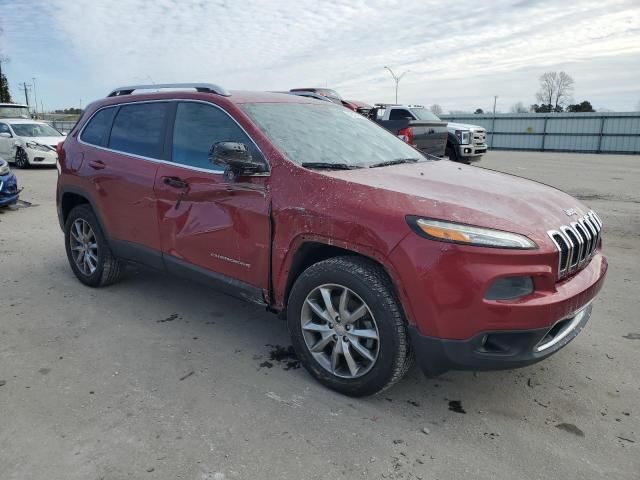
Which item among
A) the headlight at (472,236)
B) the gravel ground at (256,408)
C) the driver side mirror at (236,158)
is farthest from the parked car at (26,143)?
the headlight at (472,236)

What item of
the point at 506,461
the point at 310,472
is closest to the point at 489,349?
the point at 506,461

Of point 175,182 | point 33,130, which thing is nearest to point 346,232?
point 175,182

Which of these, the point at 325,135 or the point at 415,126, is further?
the point at 415,126

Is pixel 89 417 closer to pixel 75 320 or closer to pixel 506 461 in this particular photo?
pixel 75 320

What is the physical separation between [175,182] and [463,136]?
43.3 feet

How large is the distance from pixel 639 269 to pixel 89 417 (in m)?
5.44

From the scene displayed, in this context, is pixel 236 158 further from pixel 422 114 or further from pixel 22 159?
pixel 22 159

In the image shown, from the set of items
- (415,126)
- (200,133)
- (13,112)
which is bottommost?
(200,133)

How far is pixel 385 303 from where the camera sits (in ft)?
9.01

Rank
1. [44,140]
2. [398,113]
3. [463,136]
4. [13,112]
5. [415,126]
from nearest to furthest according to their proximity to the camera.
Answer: [415,126], [398,113], [463,136], [44,140], [13,112]

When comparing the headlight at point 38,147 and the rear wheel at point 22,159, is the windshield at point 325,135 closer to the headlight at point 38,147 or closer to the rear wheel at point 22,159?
the headlight at point 38,147

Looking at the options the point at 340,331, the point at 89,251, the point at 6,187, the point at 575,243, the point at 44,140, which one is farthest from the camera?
the point at 44,140

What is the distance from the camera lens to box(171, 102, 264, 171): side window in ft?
11.7

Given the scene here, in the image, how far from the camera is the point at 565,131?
1162 inches
